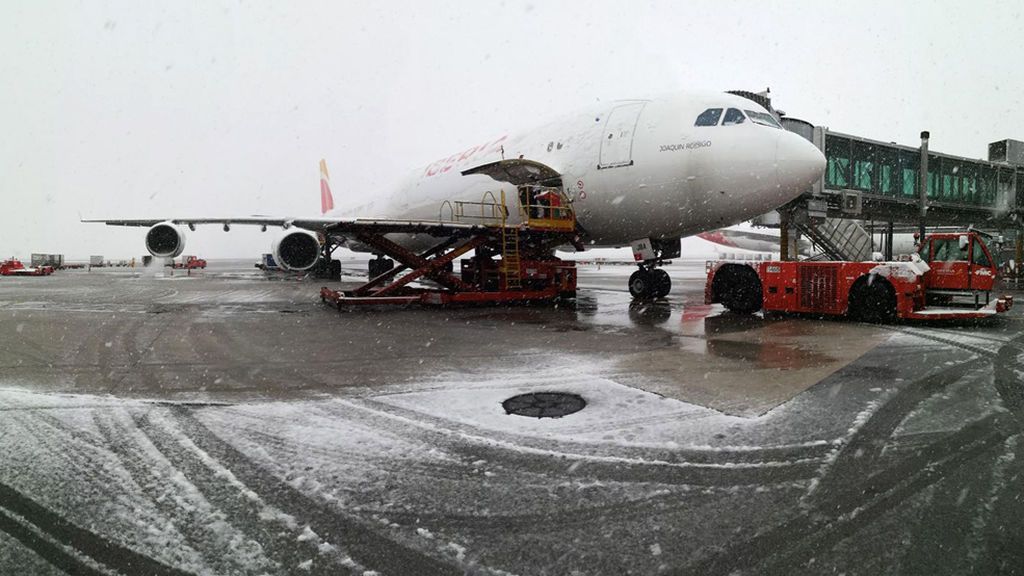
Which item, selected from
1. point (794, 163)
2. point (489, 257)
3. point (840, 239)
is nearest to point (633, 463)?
point (794, 163)

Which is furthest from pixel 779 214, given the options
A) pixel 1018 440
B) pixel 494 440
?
pixel 494 440

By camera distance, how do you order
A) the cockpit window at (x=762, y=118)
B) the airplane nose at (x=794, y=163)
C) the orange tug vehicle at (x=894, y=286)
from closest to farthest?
the orange tug vehicle at (x=894, y=286), the airplane nose at (x=794, y=163), the cockpit window at (x=762, y=118)

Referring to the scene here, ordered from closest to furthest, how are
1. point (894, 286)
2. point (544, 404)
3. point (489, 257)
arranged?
1. point (544, 404)
2. point (894, 286)
3. point (489, 257)

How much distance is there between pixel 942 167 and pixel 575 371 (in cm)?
2795

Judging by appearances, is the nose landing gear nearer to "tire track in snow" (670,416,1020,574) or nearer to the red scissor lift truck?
the red scissor lift truck

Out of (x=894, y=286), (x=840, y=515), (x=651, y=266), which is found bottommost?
(x=840, y=515)

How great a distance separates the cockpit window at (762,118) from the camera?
992 centimetres

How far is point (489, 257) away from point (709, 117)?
18.7 ft

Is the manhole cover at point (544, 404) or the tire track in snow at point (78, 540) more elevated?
the tire track in snow at point (78, 540)

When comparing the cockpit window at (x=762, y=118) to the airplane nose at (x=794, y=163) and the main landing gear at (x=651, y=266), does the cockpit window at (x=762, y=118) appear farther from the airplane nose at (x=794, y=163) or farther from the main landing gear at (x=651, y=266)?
the main landing gear at (x=651, y=266)

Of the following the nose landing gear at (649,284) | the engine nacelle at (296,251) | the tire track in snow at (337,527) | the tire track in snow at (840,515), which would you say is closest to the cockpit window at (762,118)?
the nose landing gear at (649,284)

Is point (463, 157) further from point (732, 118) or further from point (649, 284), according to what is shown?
point (732, 118)

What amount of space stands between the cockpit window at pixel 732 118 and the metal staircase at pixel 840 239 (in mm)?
11650

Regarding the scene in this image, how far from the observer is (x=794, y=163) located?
931 cm
